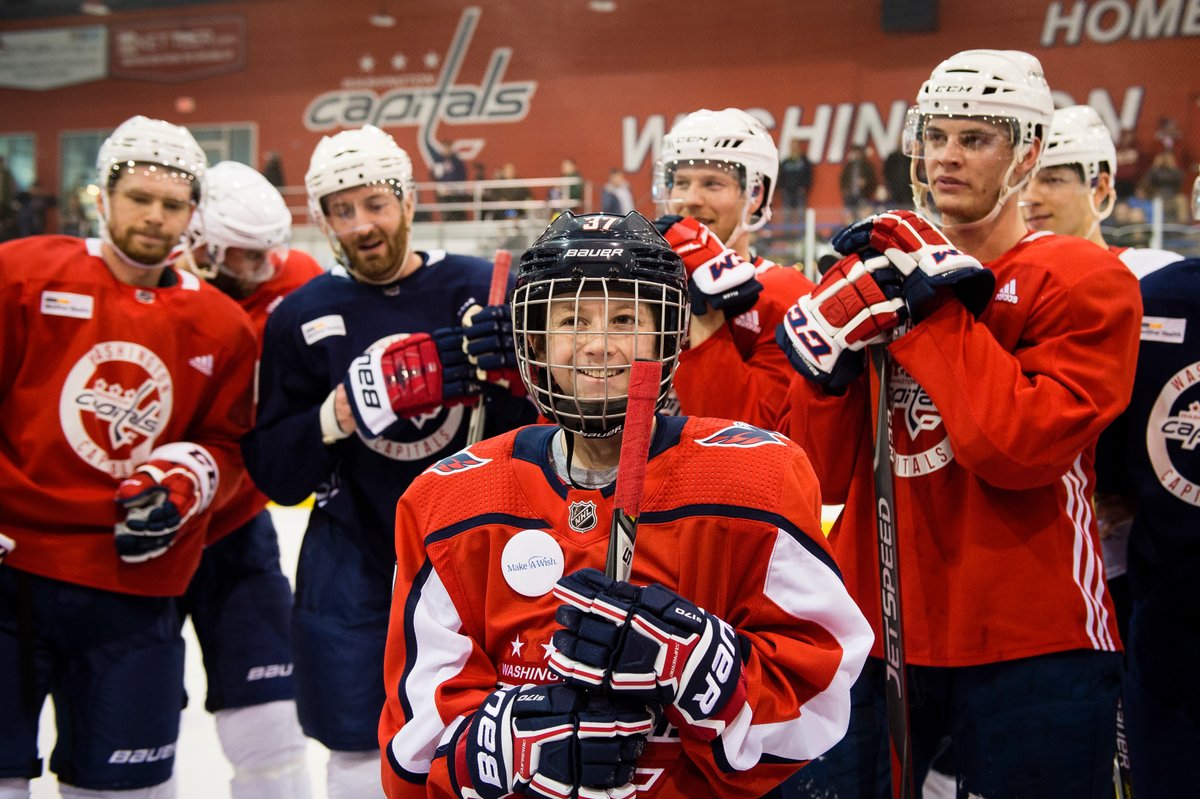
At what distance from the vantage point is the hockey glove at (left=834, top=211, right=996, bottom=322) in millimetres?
1715

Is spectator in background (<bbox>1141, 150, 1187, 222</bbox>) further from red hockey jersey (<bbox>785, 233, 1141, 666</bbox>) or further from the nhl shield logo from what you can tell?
the nhl shield logo

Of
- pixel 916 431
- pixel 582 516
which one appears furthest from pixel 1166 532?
pixel 582 516

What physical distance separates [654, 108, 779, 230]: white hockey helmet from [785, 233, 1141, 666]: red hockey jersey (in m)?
0.73

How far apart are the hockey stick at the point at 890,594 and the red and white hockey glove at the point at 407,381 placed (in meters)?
0.78

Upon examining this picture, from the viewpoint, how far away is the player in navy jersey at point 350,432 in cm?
246

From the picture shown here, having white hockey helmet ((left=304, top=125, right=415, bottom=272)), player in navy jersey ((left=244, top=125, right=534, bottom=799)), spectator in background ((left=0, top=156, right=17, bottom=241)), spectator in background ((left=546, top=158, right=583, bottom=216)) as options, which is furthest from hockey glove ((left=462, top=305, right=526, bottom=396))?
spectator in background ((left=0, top=156, right=17, bottom=241))

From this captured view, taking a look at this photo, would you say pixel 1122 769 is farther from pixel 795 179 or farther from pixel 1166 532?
pixel 795 179

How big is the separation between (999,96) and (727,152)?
67 cm

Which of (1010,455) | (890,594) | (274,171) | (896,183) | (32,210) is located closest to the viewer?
(1010,455)

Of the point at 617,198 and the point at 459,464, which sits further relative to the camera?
the point at 617,198

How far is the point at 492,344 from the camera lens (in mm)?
2146

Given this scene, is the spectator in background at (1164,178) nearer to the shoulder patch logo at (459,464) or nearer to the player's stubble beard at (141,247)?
the player's stubble beard at (141,247)

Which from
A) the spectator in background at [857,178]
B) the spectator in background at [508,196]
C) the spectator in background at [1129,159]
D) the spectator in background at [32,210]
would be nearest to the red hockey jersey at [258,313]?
the spectator in background at [508,196]

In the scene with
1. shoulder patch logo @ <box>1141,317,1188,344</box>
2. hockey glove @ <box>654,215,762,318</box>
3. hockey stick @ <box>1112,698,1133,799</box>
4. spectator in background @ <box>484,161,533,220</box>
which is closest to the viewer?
hockey glove @ <box>654,215,762,318</box>
